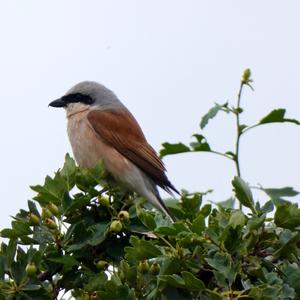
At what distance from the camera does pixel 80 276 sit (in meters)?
2.73

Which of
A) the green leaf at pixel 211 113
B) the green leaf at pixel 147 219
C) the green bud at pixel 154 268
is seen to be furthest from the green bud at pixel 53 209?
the green leaf at pixel 211 113

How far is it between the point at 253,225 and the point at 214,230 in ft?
0.48

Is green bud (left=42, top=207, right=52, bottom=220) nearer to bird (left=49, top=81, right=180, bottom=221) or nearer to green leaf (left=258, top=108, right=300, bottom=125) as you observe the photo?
green leaf (left=258, top=108, right=300, bottom=125)

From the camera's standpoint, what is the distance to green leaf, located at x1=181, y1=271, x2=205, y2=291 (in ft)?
7.65

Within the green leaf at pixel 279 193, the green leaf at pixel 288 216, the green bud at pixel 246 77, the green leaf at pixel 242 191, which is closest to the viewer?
the green leaf at pixel 288 216

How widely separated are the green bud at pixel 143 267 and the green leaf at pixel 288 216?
45 centimetres

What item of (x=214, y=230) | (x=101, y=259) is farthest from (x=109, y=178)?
(x=214, y=230)

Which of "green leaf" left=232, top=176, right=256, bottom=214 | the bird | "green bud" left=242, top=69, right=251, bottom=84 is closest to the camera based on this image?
"green leaf" left=232, top=176, right=256, bottom=214

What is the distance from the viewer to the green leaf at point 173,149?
11.4 ft

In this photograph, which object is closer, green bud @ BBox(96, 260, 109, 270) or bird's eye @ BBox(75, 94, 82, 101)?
green bud @ BBox(96, 260, 109, 270)

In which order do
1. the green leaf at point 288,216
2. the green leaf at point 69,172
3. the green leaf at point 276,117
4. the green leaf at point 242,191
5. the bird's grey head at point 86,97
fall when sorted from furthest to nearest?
the bird's grey head at point 86,97 < the green leaf at point 276,117 < the green leaf at point 69,172 < the green leaf at point 242,191 < the green leaf at point 288,216

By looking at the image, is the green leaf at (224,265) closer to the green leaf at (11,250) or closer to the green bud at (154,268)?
the green bud at (154,268)

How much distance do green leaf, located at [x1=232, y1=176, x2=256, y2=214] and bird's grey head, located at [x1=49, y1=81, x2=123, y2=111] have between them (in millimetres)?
2636

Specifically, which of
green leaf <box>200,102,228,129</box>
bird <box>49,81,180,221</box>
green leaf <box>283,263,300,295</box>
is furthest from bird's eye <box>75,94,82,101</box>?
green leaf <box>283,263,300,295</box>
